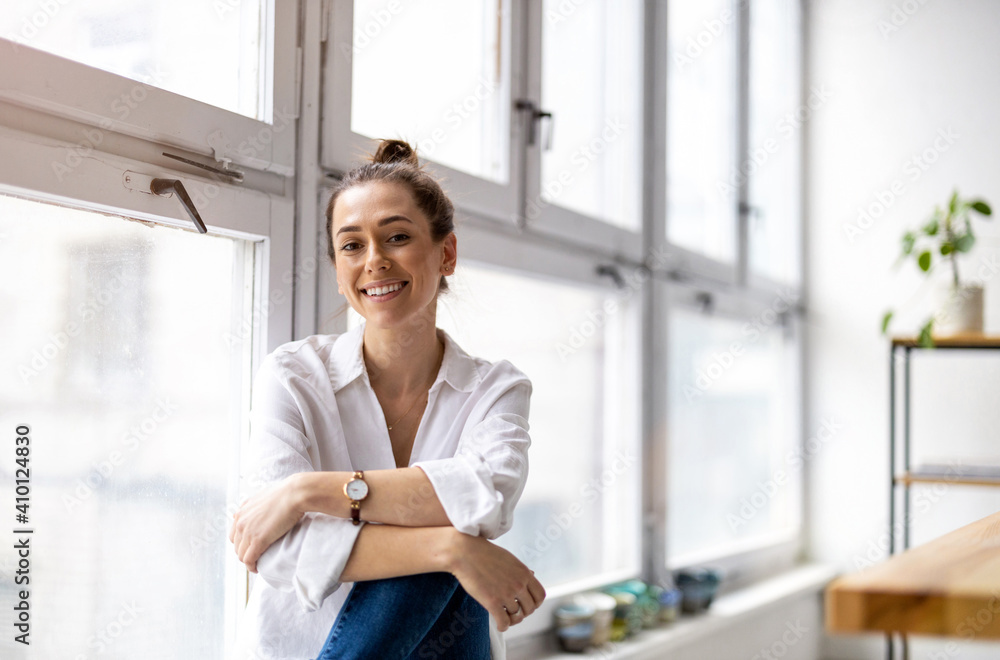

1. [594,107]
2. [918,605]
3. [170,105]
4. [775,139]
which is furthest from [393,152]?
[775,139]

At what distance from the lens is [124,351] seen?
1116 mm

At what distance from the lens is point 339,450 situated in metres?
1.16

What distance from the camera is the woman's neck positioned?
1234mm

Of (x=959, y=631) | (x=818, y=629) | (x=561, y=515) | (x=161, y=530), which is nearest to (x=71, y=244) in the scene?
(x=161, y=530)

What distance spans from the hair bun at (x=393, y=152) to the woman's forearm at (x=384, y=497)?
488 mm

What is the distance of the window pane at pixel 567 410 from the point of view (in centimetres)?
183

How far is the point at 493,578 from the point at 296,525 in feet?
0.78

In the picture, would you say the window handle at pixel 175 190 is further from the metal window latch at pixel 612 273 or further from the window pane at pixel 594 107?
the metal window latch at pixel 612 273

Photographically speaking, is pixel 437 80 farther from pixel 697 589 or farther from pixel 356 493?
pixel 697 589

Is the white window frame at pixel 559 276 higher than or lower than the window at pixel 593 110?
lower

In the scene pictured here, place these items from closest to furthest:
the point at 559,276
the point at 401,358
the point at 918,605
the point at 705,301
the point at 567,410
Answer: the point at 918,605 < the point at 401,358 < the point at 559,276 < the point at 567,410 < the point at 705,301

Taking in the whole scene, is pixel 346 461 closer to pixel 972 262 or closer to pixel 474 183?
pixel 474 183

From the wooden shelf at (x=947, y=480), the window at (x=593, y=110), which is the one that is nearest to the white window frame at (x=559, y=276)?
the window at (x=593, y=110)

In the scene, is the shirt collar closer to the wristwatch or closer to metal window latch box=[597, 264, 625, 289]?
the wristwatch
